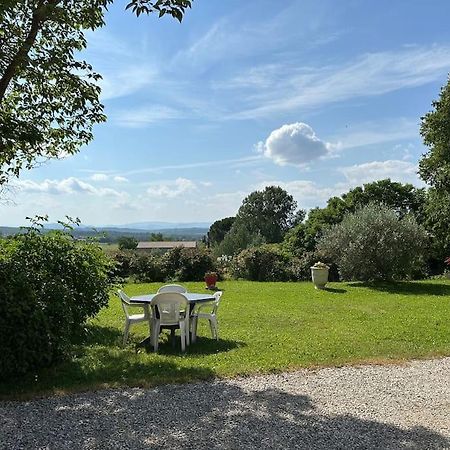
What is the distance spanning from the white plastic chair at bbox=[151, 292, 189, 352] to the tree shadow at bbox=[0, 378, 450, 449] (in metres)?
2.36

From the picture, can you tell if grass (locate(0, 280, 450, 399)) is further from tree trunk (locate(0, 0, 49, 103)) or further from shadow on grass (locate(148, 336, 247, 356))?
tree trunk (locate(0, 0, 49, 103))

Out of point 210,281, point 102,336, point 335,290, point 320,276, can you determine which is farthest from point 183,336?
point 320,276

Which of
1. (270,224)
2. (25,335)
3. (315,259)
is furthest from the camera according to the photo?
(270,224)

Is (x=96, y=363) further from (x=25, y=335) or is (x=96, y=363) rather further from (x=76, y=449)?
(x=76, y=449)

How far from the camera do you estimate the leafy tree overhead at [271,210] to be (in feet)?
209

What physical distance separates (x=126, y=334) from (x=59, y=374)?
6.80 feet

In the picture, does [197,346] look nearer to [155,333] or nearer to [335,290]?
[155,333]

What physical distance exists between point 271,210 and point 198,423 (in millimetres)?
62054

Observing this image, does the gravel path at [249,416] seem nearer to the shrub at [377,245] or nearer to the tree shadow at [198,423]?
the tree shadow at [198,423]

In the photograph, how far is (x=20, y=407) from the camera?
4613 mm

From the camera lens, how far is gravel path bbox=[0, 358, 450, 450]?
12.6 ft

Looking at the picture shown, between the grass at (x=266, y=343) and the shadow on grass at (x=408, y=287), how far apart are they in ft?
5.16

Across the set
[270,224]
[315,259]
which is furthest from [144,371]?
[270,224]

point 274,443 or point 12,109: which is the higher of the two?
point 12,109
